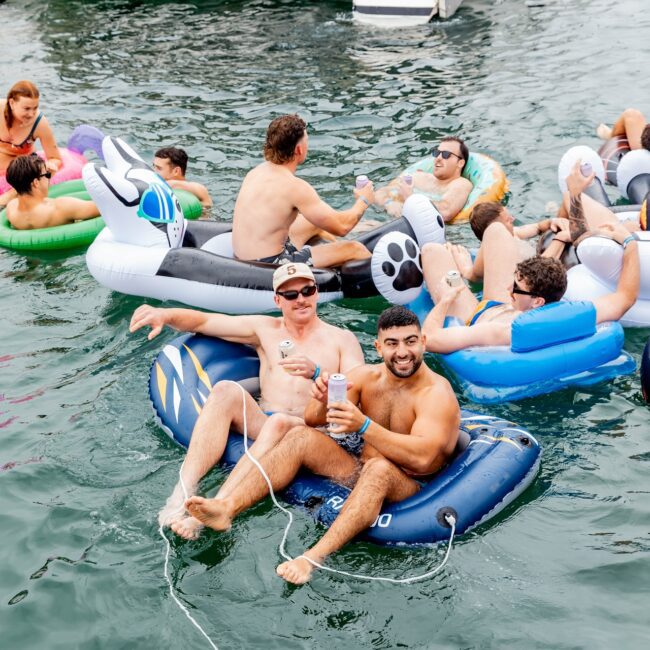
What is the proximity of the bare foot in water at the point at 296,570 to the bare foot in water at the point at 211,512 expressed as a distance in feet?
1.44

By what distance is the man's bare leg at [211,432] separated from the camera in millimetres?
5293

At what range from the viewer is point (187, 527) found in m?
5.00

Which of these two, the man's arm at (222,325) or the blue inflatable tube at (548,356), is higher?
the man's arm at (222,325)

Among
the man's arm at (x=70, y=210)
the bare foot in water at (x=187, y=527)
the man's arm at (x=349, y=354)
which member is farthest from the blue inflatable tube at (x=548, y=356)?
the man's arm at (x=70, y=210)

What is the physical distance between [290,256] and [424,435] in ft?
9.87

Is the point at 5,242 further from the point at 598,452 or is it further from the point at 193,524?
the point at 598,452

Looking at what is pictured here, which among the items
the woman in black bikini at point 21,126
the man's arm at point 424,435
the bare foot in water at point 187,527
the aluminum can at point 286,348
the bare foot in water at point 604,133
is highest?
the woman in black bikini at point 21,126

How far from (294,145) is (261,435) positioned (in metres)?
2.84

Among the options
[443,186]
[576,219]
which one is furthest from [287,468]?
[443,186]

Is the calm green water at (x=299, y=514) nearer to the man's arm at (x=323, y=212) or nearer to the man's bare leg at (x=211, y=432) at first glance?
the man's bare leg at (x=211, y=432)

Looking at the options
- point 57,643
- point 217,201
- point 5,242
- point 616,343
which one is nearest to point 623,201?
point 616,343

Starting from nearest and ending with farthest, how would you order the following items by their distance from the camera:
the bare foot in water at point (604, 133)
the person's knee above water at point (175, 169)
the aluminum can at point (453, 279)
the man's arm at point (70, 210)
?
the aluminum can at point (453, 279) → the man's arm at point (70, 210) → the person's knee above water at point (175, 169) → the bare foot in water at point (604, 133)

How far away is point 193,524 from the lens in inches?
198

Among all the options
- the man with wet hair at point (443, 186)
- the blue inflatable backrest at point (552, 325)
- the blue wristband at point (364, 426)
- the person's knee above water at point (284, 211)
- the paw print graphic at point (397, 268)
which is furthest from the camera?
the man with wet hair at point (443, 186)
